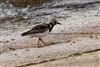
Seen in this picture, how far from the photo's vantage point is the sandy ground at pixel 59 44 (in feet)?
29.7

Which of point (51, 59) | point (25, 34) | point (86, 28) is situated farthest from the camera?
point (86, 28)

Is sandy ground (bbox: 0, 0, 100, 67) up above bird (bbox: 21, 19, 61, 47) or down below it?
below

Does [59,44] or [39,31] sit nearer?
[59,44]

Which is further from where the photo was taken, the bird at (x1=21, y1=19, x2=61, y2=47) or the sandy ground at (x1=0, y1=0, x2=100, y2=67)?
the bird at (x1=21, y1=19, x2=61, y2=47)

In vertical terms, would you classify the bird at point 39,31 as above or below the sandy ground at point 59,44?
above

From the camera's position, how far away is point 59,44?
10.1 m

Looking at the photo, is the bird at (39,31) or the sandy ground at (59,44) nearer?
the sandy ground at (59,44)

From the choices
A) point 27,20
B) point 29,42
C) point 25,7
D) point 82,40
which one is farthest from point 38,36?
point 25,7

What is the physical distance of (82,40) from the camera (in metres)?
10.3

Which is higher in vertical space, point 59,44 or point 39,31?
point 39,31

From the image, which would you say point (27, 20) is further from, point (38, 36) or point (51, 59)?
point (51, 59)

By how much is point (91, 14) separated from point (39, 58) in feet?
12.7

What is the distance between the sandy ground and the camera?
29.7 feet

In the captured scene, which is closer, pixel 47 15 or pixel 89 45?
pixel 89 45
